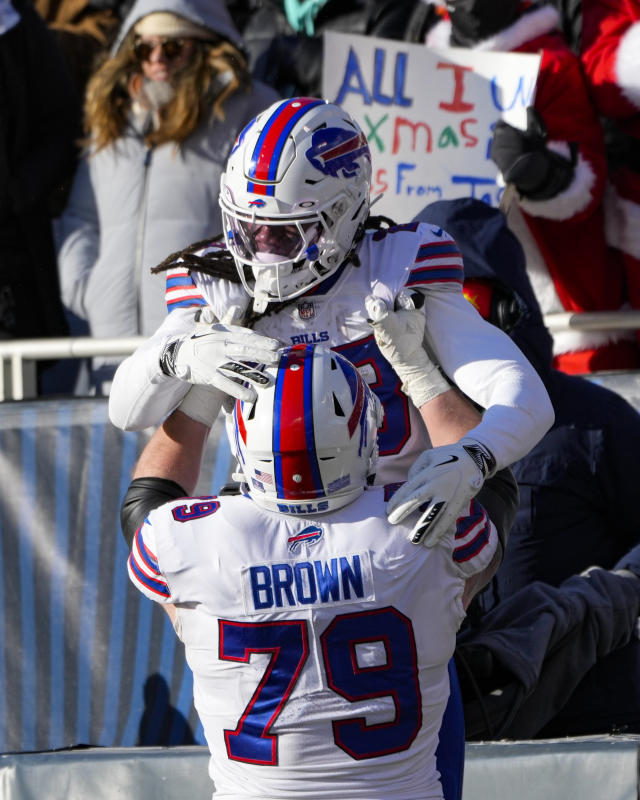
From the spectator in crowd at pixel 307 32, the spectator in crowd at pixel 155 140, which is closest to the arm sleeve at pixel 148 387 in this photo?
the spectator in crowd at pixel 155 140

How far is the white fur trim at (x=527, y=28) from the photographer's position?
4824 millimetres

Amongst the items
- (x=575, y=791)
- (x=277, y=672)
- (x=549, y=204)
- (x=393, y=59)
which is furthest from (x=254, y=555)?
(x=393, y=59)

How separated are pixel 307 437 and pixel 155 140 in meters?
2.85

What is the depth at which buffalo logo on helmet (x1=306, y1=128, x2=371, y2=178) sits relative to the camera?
2812 mm

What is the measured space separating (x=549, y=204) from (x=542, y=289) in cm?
31

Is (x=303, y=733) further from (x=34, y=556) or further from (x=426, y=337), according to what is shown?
(x=34, y=556)

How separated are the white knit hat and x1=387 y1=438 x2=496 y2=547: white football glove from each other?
9.35 feet

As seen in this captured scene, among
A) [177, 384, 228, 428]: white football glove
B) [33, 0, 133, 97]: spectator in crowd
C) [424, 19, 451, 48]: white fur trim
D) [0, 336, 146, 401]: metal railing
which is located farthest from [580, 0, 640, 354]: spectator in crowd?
[177, 384, 228, 428]: white football glove

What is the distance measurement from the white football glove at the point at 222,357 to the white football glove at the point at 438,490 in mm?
310

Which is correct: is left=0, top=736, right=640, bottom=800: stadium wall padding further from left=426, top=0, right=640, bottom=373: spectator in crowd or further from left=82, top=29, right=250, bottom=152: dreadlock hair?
left=82, top=29, right=250, bottom=152: dreadlock hair

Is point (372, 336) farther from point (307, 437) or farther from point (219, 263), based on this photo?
point (307, 437)

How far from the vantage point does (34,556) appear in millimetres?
4352

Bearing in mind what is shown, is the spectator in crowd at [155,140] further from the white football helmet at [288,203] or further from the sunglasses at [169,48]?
the white football helmet at [288,203]

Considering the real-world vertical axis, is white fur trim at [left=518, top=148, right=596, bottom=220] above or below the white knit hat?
below
